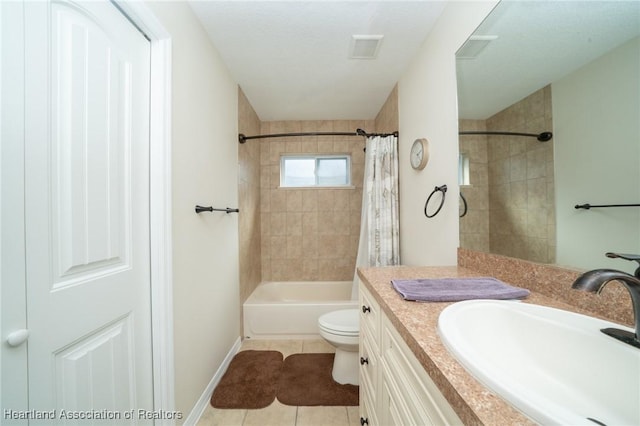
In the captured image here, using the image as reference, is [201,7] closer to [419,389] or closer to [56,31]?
[56,31]

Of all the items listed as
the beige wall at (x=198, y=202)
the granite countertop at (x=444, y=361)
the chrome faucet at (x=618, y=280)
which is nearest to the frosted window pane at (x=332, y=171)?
the beige wall at (x=198, y=202)

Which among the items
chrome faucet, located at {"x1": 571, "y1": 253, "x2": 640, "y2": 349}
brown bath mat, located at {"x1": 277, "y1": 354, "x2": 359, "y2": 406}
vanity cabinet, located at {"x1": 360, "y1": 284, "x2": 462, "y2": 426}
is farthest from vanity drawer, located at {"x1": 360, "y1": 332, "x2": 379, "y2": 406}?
chrome faucet, located at {"x1": 571, "y1": 253, "x2": 640, "y2": 349}

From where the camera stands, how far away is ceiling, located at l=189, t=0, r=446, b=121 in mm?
1357

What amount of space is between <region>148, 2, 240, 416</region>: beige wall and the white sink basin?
1221mm

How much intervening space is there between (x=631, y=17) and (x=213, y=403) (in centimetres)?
238

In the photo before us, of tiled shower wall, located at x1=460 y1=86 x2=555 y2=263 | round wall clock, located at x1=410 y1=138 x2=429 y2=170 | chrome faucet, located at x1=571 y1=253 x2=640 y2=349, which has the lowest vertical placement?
chrome faucet, located at x1=571 y1=253 x2=640 y2=349

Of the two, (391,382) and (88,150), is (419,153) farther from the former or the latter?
(88,150)

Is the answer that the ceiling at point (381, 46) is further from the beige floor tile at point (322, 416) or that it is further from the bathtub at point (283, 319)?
the bathtub at point (283, 319)

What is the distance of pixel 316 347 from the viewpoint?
206 cm

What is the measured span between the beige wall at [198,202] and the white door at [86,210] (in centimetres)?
15

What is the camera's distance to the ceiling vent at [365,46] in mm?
1572

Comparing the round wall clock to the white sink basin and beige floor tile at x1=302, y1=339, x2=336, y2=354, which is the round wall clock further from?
beige floor tile at x1=302, y1=339, x2=336, y2=354

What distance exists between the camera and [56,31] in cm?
69

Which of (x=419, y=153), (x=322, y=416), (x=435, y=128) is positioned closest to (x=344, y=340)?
(x=322, y=416)
